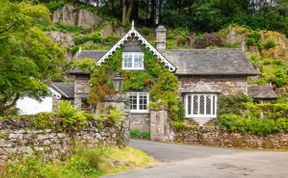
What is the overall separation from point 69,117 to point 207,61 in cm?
2169

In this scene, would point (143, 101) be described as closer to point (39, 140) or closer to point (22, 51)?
point (22, 51)

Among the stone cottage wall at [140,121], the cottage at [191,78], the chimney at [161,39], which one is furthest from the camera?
the chimney at [161,39]

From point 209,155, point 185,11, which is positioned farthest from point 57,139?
Result: point 185,11

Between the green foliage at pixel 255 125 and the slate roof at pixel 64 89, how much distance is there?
47.6ft

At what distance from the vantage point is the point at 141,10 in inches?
2586

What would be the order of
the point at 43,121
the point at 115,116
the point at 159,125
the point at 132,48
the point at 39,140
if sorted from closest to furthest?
the point at 39,140
the point at 43,121
the point at 115,116
the point at 159,125
the point at 132,48

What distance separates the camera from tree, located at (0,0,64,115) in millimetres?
14773

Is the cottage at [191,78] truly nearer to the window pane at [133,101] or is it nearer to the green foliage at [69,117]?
the window pane at [133,101]

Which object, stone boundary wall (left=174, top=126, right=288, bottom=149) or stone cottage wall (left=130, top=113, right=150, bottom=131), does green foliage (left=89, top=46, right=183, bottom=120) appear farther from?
stone boundary wall (left=174, top=126, right=288, bottom=149)

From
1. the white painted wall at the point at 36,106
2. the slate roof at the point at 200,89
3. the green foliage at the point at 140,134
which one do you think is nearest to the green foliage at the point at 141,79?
the slate roof at the point at 200,89

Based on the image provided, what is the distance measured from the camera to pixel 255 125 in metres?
26.7

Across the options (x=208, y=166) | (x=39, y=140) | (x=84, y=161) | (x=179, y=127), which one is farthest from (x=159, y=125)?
(x=39, y=140)

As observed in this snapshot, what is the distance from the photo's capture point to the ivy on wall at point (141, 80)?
32.7 meters

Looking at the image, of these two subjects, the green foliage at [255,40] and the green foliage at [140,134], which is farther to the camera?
the green foliage at [255,40]
